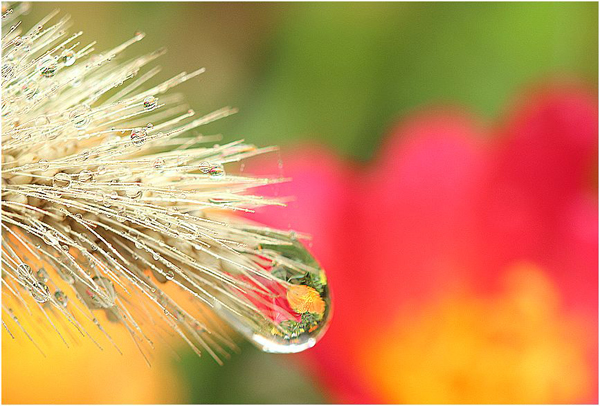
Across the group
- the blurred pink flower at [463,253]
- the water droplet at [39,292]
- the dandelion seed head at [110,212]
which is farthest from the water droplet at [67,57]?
the blurred pink flower at [463,253]

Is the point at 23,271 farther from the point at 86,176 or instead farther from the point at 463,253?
the point at 463,253

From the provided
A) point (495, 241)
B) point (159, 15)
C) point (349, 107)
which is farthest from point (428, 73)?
point (159, 15)

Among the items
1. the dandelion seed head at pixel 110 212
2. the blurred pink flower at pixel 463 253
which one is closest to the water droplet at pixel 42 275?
the dandelion seed head at pixel 110 212

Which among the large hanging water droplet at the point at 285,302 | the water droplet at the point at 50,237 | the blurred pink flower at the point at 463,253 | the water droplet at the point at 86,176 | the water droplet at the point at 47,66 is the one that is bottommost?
the blurred pink flower at the point at 463,253

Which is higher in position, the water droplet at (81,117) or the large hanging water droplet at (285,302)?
the water droplet at (81,117)

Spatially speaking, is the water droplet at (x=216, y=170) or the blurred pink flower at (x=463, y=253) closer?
the water droplet at (x=216, y=170)

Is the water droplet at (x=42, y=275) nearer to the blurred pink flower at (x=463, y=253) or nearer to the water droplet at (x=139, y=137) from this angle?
the water droplet at (x=139, y=137)

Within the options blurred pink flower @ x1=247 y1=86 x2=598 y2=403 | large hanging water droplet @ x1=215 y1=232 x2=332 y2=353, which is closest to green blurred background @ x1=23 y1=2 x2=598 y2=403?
blurred pink flower @ x1=247 y1=86 x2=598 y2=403
